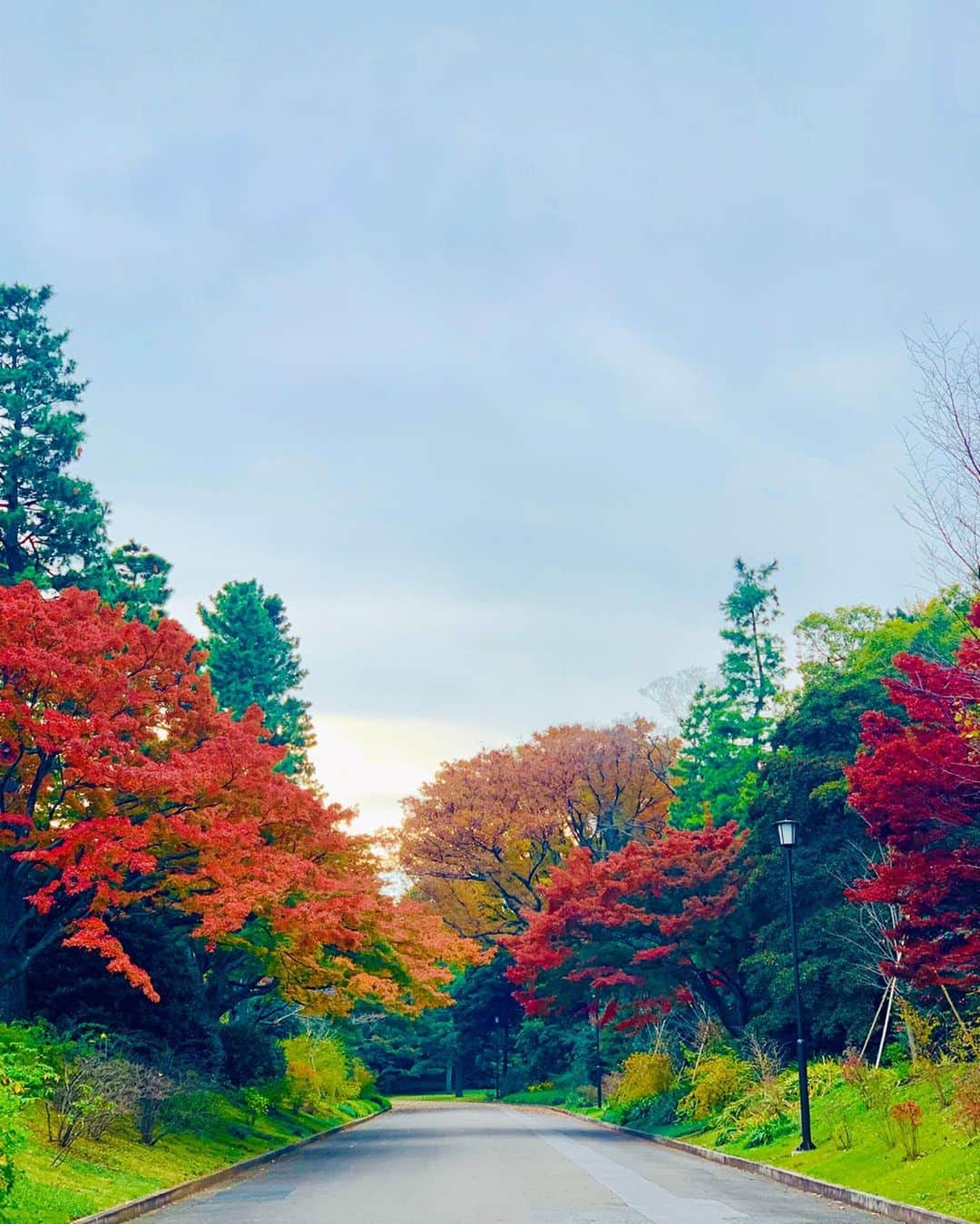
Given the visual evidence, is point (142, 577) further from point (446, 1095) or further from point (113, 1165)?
point (446, 1095)

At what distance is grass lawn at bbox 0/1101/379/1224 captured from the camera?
11930mm

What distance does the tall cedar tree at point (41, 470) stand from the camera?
99.3 feet

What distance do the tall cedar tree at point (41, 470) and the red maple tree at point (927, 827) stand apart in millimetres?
→ 19074

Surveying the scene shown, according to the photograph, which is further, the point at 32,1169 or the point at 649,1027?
the point at 649,1027

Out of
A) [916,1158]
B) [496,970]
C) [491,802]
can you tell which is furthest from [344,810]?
[496,970]

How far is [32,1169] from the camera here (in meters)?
14.1

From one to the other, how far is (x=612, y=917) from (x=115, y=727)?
51.5ft

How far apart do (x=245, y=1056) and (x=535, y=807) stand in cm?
2808

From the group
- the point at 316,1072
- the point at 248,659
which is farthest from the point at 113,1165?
the point at 248,659

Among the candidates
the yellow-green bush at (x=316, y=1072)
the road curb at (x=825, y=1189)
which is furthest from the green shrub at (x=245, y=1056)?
the road curb at (x=825, y=1189)

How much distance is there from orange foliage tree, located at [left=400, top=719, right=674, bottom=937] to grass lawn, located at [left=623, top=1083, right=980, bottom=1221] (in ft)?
106

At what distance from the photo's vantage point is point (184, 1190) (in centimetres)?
1642

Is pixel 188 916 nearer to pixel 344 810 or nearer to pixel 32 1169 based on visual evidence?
pixel 344 810

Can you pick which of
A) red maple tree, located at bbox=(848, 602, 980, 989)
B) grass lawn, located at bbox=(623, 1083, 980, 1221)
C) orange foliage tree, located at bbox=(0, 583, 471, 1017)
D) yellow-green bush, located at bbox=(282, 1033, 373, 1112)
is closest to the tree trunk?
orange foliage tree, located at bbox=(0, 583, 471, 1017)
